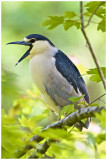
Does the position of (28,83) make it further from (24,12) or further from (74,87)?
(74,87)

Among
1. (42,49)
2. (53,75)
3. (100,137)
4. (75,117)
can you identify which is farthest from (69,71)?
(100,137)

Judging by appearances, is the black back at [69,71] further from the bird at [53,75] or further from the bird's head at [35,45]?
the bird's head at [35,45]

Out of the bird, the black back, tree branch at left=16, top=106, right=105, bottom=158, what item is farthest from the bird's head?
tree branch at left=16, top=106, right=105, bottom=158

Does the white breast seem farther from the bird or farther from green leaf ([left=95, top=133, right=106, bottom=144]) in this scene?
green leaf ([left=95, top=133, right=106, bottom=144])

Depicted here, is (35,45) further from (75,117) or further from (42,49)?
(75,117)

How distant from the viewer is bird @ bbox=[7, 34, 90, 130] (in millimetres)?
2639

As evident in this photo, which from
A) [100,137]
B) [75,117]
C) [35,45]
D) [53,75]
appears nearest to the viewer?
[100,137]

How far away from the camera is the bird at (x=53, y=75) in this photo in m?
2.64

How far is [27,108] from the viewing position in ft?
6.65

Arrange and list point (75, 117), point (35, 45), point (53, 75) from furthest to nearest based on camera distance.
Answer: point (35, 45) < point (53, 75) < point (75, 117)

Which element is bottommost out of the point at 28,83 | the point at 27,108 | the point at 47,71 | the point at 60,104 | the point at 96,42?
the point at 27,108

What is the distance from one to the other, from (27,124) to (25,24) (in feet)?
12.7

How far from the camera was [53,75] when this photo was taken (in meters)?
2.63

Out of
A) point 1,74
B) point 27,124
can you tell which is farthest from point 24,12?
point 1,74
